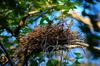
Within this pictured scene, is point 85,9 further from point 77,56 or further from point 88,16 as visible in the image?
point 77,56

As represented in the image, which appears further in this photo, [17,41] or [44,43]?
[17,41]

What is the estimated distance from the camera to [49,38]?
551 centimetres

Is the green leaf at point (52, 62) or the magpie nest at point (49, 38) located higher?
the magpie nest at point (49, 38)

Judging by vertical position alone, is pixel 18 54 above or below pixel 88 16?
below

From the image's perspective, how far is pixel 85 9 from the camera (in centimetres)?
136

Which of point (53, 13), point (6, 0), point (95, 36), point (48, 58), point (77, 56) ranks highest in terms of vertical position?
point (95, 36)

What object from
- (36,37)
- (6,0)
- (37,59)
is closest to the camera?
(6,0)

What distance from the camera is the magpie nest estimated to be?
548 centimetres

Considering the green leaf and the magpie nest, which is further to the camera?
the green leaf

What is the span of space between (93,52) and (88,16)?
145 mm

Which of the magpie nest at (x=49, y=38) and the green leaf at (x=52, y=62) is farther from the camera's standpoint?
the green leaf at (x=52, y=62)

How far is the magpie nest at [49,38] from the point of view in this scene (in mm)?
5477

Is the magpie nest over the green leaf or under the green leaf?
over

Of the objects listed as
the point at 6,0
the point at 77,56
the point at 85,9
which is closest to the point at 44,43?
the point at 77,56
